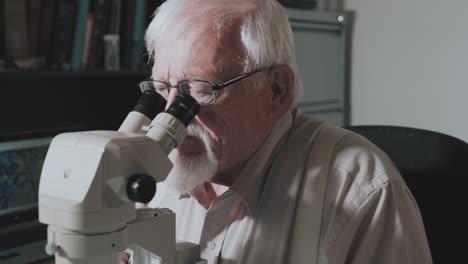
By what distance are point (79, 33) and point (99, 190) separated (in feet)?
3.77

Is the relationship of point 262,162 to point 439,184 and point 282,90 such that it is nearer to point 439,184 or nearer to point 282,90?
point 282,90

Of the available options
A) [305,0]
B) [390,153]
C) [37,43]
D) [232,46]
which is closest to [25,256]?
[37,43]

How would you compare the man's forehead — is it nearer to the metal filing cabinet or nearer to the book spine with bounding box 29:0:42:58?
the book spine with bounding box 29:0:42:58

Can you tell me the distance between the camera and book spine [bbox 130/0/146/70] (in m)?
1.88

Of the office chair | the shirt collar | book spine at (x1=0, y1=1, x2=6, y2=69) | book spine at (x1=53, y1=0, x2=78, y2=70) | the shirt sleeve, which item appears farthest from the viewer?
book spine at (x1=53, y1=0, x2=78, y2=70)

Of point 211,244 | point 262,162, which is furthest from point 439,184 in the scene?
point 211,244

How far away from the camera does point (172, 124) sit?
81 centimetres

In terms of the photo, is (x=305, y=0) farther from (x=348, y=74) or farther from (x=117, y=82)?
(x=117, y=82)

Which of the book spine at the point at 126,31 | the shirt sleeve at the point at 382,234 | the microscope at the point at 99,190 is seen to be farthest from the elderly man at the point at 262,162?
the book spine at the point at 126,31

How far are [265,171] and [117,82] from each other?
112cm

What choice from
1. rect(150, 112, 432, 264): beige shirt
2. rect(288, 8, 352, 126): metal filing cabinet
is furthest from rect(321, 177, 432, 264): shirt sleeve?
rect(288, 8, 352, 126): metal filing cabinet

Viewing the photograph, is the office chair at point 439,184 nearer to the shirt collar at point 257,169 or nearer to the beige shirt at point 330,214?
the beige shirt at point 330,214

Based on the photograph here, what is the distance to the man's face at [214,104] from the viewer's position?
1.03m

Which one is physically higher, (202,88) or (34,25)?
(34,25)
